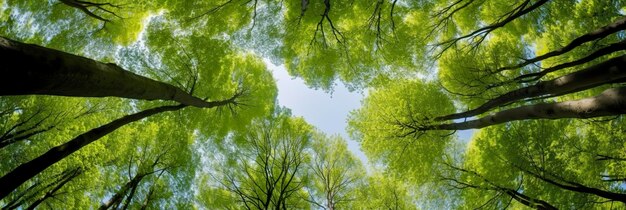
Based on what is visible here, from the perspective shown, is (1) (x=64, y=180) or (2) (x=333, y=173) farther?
(2) (x=333, y=173)

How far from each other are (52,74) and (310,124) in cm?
1050

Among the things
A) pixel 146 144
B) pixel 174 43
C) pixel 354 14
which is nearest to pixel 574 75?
pixel 354 14

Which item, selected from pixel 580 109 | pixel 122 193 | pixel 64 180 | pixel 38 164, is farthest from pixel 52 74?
pixel 122 193

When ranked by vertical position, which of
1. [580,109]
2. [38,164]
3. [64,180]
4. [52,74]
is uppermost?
[64,180]

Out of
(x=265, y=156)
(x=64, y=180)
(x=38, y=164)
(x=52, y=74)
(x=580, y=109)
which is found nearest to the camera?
(x=52, y=74)

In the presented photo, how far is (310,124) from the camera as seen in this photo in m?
12.4

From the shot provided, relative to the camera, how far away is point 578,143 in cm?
785

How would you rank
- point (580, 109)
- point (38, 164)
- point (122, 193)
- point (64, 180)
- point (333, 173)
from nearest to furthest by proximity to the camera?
point (580, 109)
point (38, 164)
point (64, 180)
point (122, 193)
point (333, 173)

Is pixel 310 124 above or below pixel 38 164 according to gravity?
above

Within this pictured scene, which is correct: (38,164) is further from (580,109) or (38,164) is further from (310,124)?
(310,124)

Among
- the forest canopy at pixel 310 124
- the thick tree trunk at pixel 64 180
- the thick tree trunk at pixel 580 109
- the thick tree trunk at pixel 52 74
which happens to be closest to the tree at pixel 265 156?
the forest canopy at pixel 310 124

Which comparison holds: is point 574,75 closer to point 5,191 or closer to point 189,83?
point 5,191

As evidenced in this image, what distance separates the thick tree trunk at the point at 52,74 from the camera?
5.94 ft

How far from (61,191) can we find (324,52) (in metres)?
8.52
